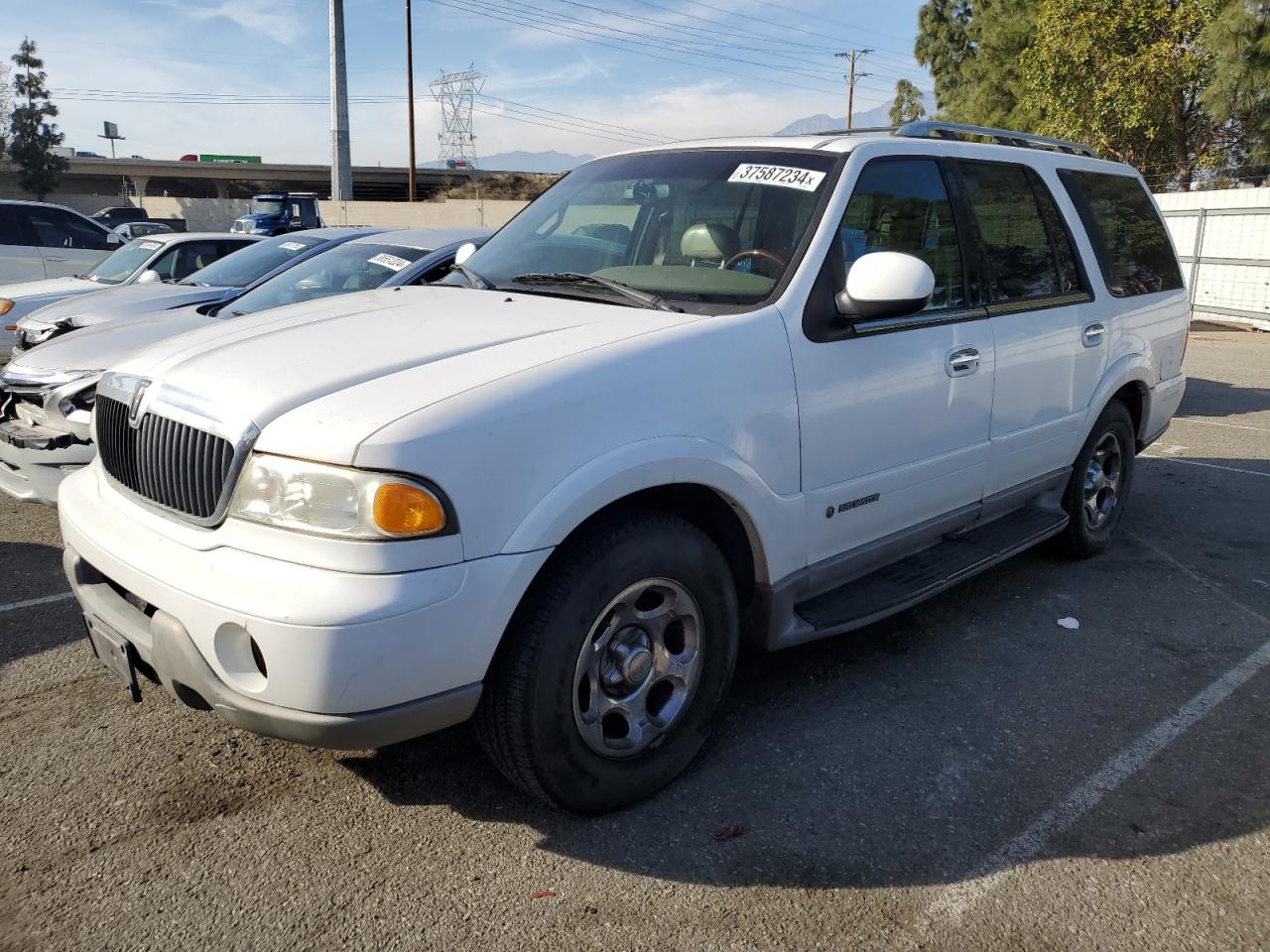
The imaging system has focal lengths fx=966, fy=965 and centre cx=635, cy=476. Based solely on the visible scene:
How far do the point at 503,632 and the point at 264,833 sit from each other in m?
0.98

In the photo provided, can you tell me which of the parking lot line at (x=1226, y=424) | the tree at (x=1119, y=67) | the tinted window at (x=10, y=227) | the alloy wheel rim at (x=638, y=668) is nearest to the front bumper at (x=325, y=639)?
the alloy wheel rim at (x=638, y=668)

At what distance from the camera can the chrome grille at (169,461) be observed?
2.51 meters

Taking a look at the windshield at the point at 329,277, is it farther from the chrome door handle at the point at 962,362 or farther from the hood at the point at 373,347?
the chrome door handle at the point at 962,362

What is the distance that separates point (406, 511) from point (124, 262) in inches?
374

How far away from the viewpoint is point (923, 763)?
124 inches

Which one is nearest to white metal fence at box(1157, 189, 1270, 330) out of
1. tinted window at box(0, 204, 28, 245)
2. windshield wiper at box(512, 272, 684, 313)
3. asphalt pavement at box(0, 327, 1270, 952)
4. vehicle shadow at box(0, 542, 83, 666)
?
asphalt pavement at box(0, 327, 1270, 952)

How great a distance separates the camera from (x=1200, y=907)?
2508 millimetres

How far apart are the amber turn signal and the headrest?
1.57 m

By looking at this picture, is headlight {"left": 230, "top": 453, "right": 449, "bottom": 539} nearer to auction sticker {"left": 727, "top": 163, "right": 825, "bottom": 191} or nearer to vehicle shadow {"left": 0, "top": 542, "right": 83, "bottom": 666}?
auction sticker {"left": 727, "top": 163, "right": 825, "bottom": 191}

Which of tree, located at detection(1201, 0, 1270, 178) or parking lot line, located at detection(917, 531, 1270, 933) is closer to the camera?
parking lot line, located at detection(917, 531, 1270, 933)

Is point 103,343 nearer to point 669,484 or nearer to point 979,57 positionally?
point 669,484

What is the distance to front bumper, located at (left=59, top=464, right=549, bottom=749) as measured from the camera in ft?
7.26

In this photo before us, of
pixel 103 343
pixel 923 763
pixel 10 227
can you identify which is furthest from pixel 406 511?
pixel 10 227

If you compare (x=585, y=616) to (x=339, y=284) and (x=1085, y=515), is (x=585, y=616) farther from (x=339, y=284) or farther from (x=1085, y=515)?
(x=339, y=284)
